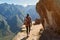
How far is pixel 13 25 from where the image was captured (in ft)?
399

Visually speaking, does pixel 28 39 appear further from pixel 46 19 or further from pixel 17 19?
pixel 17 19

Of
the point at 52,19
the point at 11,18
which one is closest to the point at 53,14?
the point at 52,19

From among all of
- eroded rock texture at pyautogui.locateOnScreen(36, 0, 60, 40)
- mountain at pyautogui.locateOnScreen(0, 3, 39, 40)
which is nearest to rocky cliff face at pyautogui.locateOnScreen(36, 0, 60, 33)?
eroded rock texture at pyautogui.locateOnScreen(36, 0, 60, 40)

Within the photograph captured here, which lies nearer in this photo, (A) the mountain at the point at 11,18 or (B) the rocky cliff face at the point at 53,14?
(B) the rocky cliff face at the point at 53,14

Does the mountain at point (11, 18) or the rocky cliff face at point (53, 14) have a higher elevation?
the rocky cliff face at point (53, 14)

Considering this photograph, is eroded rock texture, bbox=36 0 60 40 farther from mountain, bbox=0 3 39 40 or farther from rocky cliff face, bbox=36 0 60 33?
mountain, bbox=0 3 39 40

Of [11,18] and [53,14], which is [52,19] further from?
[11,18]

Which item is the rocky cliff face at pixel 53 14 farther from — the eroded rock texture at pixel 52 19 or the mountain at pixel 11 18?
the mountain at pixel 11 18

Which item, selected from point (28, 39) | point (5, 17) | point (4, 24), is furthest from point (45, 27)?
point (5, 17)

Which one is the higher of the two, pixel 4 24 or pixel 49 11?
pixel 49 11

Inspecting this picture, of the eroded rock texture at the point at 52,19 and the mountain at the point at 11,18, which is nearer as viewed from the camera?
the eroded rock texture at the point at 52,19

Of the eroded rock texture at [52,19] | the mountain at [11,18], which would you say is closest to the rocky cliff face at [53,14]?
the eroded rock texture at [52,19]

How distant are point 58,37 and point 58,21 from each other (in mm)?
1794

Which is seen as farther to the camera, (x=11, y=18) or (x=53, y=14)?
(x=11, y=18)
